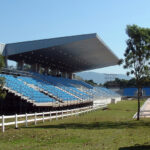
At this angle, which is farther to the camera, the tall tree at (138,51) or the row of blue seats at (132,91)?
the row of blue seats at (132,91)

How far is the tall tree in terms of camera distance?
22.6 meters

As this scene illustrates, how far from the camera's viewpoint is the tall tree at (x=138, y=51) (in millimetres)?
22594

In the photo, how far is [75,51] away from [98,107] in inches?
421

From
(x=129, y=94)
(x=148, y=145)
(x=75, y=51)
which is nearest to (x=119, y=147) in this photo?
(x=148, y=145)

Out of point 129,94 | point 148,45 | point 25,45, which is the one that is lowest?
point 129,94

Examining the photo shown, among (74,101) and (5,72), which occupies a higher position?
(5,72)

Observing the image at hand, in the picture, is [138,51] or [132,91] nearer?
[138,51]

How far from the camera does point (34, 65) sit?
54625 mm

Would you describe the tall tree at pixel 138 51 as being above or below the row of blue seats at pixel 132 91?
above

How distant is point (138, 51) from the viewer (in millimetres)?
23141

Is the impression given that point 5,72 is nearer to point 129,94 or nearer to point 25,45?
point 25,45

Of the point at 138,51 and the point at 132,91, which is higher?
the point at 138,51

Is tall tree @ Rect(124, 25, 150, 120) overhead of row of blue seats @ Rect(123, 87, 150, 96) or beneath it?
overhead

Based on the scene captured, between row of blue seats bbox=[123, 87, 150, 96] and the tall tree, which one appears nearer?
the tall tree
